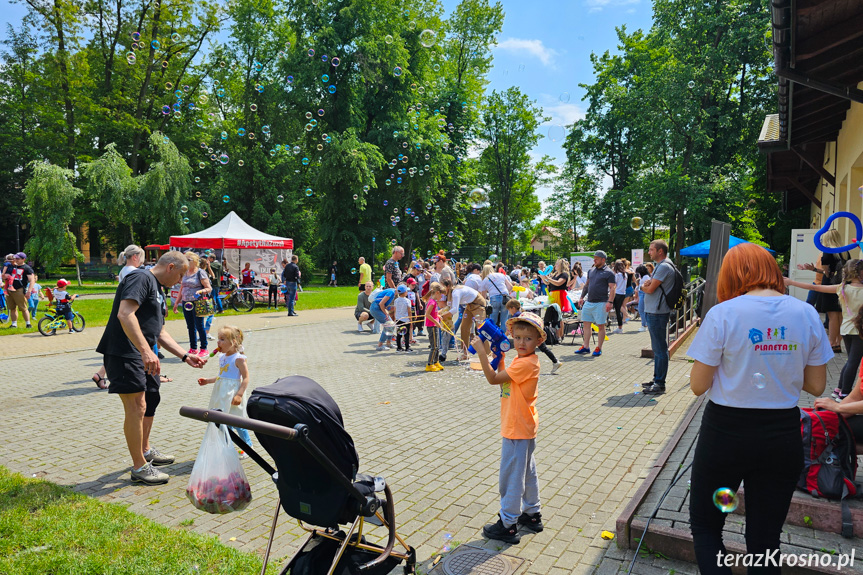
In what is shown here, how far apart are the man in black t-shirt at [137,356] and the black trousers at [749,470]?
3.78 meters

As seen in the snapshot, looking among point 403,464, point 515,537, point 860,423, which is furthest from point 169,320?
point 860,423

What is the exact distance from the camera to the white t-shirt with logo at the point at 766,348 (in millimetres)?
2477

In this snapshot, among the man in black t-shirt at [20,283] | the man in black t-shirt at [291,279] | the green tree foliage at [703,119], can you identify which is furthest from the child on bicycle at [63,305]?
the green tree foliage at [703,119]

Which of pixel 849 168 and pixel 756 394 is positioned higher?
pixel 849 168

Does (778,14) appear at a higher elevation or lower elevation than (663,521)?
higher

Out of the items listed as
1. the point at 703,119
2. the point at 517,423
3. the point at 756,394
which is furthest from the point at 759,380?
the point at 703,119

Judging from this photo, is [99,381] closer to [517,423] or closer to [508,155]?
[517,423]

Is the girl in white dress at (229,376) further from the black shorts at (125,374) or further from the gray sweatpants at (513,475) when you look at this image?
the gray sweatpants at (513,475)

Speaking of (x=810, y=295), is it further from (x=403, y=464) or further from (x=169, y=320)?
(x=169, y=320)

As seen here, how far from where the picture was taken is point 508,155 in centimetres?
4975

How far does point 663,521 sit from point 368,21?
36.1 m

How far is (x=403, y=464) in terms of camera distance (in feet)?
17.0

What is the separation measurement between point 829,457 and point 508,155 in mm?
48150

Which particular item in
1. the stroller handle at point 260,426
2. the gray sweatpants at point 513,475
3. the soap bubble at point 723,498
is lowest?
the gray sweatpants at point 513,475
